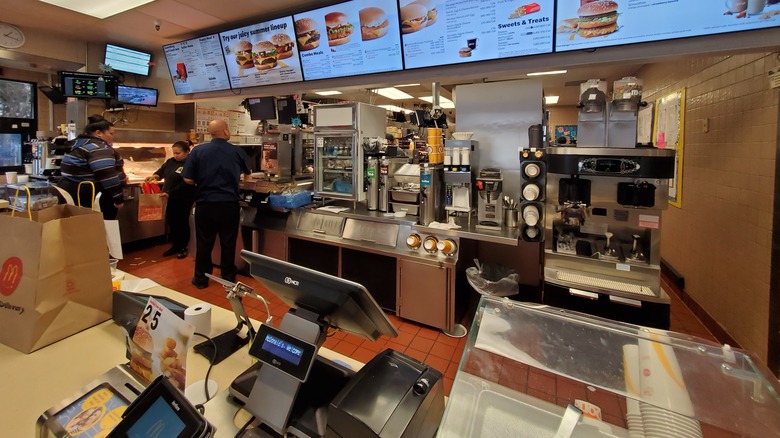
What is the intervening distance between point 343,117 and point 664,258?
4367 millimetres

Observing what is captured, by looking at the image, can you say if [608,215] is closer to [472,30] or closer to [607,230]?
[607,230]

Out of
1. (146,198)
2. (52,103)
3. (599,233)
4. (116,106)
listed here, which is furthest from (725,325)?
(52,103)

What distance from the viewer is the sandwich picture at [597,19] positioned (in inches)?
99.0

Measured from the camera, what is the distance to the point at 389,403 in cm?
86

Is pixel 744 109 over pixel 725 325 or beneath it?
over

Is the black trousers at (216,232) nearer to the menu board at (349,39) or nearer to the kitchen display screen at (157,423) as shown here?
the menu board at (349,39)

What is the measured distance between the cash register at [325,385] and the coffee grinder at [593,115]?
2.39 meters

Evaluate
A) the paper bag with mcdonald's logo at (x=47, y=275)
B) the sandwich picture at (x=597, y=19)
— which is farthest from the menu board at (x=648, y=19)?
the paper bag with mcdonald's logo at (x=47, y=275)

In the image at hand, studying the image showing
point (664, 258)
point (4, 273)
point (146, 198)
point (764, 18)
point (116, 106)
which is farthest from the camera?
point (116, 106)

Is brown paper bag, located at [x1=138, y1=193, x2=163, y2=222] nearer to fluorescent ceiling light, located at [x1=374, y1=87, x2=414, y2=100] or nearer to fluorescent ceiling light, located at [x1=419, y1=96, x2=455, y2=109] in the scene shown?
fluorescent ceiling light, located at [x1=374, y1=87, x2=414, y2=100]

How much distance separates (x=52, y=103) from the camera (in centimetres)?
575

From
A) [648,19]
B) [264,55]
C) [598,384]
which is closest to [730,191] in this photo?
[648,19]

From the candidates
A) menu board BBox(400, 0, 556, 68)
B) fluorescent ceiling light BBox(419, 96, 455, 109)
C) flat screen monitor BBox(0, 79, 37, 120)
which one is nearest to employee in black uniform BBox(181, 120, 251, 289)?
menu board BBox(400, 0, 556, 68)

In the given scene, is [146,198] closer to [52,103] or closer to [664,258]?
[52,103]
